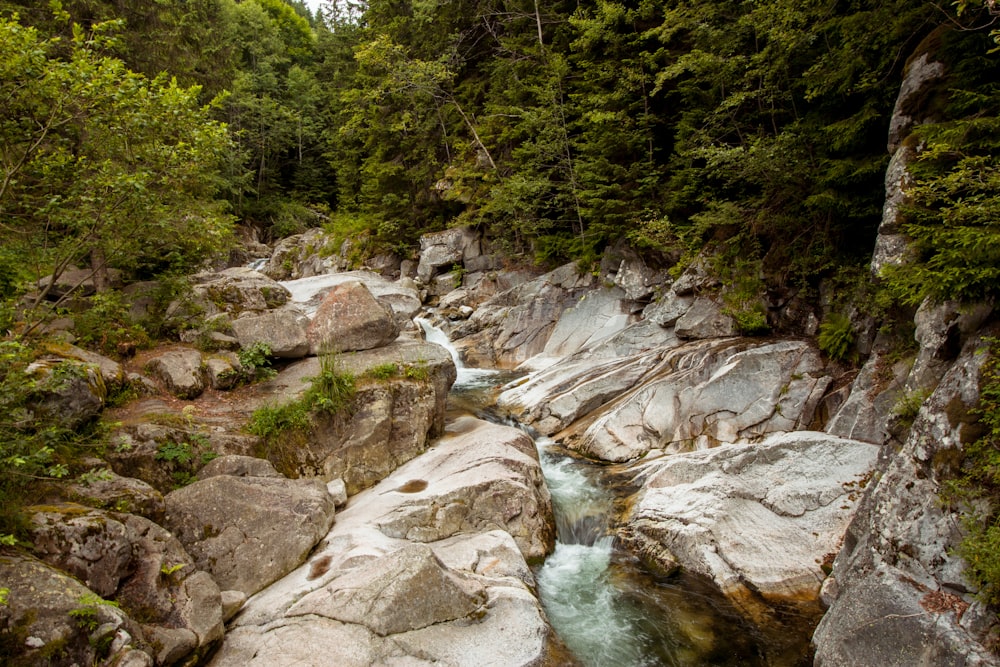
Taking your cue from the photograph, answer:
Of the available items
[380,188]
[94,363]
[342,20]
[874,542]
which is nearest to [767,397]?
[874,542]

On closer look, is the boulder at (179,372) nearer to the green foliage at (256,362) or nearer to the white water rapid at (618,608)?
the green foliage at (256,362)

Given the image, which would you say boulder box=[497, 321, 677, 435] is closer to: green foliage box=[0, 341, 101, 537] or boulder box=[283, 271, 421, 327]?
boulder box=[283, 271, 421, 327]

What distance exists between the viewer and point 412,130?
2811 cm

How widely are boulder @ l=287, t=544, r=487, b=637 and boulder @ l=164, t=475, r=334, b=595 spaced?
1059 mm

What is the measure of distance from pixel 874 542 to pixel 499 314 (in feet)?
49.7

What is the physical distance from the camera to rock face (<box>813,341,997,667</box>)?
463 centimetres

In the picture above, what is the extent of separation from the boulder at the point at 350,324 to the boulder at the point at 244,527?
4.32 metres

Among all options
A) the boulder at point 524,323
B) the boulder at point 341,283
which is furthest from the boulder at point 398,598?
the boulder at point 524,323

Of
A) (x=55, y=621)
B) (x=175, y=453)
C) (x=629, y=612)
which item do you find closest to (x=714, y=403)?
(x=629, y=612)

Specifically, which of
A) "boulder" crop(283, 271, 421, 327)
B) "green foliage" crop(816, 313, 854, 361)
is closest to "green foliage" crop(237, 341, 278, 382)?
"boulder" crop(283, 271, 421, 327)

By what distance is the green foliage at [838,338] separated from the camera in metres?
9.78

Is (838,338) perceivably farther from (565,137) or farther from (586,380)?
(565,137)

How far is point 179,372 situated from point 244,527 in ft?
13.6

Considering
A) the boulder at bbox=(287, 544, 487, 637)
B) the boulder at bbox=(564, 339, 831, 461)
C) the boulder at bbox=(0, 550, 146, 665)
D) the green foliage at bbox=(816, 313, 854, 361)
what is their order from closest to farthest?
the boulder at bbox=(0, 550, 146, 665) → the boulder at bbox=(287, 544, 487, 637) → the green foliage at bbox=(816, 313, 854, 361) → the boulder at bbox=(564, 339, 831, 461)
